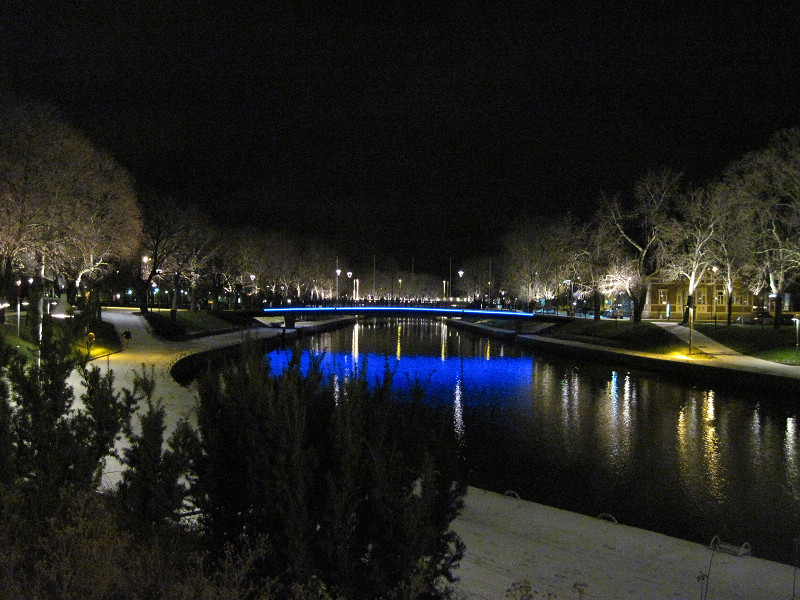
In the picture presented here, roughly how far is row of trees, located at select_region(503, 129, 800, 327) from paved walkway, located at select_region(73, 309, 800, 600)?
31.6 metres

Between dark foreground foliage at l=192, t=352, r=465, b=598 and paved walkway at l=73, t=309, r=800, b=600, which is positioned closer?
dark foreground foliage at l=192, t=352, r=465, b=598

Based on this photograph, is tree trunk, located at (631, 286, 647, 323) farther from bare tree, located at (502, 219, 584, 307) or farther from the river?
bare tree, located at (502, 219, 584, 307)

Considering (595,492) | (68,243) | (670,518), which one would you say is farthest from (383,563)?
(68,243)

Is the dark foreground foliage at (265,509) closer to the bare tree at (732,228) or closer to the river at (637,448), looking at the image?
the river at (637,448)

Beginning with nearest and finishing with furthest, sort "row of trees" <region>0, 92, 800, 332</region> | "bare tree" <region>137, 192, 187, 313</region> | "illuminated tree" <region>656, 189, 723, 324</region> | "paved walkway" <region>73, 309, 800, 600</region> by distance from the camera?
1. "paved walkway" <region>73, 309, 800, 600</region>
2. "row of trees" <region>0, 92, 800, 332</region>
3. "illuminated tree" <region>656, 189, 723, 324</region>
4. "bare tree" <region>137, 192, 187, 313</region>

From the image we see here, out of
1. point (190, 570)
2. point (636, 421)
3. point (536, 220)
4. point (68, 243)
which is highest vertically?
point (536, 220)

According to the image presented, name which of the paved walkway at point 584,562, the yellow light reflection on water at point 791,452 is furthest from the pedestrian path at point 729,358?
the paved walkway at point 584,562

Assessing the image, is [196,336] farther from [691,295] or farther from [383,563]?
[383,563]

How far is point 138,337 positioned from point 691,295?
3507 centimetres

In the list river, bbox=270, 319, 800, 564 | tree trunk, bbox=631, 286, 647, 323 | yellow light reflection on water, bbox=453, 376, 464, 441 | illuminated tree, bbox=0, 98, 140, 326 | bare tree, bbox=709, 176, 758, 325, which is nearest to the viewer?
river, bbox=270, 319, 800, 564

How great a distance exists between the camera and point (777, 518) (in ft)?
44.5

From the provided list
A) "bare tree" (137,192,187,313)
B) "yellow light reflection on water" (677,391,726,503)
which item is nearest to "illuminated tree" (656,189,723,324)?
"yellow light reflection on water" (677,391,726,503)

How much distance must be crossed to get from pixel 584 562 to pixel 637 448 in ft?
39.9

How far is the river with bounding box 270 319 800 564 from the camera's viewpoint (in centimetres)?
1352
